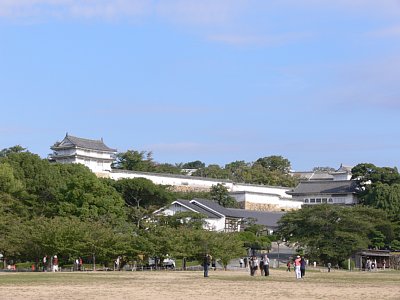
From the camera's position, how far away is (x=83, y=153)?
114062mm

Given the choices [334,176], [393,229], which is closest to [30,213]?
[393,229]

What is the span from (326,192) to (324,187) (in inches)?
79.7

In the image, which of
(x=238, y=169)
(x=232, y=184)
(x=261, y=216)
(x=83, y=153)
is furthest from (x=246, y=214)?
(x=238, y=169)

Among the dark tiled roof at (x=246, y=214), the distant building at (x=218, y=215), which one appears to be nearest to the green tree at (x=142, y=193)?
the distant building at (x=218, y=215)

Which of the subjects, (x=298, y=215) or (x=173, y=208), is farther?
(x=173, y=208)

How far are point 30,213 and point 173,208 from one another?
2210 centimetres

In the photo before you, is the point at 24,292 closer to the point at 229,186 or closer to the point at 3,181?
the point at 3,181

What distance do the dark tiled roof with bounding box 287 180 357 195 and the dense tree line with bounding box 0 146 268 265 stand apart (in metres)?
34.0

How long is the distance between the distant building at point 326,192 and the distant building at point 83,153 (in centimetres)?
2585

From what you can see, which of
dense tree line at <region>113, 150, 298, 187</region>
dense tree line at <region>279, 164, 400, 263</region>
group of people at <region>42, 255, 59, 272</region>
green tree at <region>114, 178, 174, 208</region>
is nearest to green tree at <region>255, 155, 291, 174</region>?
dense tree line at <region>113, 150, 298, 187</region>

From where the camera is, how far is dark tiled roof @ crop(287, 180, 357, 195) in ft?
359

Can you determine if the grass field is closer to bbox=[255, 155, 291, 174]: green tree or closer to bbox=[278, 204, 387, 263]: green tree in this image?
bbox=[278, 204, 387, 263]: green tree

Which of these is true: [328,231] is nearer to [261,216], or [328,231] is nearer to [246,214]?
[246,214]

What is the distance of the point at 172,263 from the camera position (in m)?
60.5
